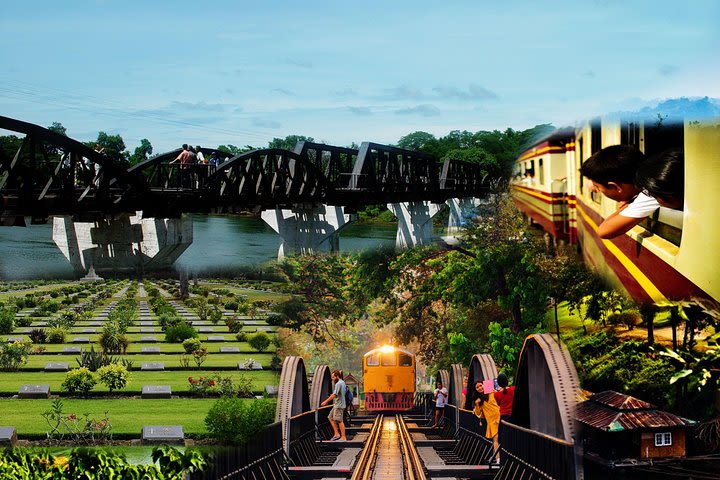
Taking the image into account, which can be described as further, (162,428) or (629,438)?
(162,428)

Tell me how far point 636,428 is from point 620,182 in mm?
1244

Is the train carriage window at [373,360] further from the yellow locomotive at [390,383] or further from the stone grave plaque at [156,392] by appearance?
the stone grave plaque at [156,392]

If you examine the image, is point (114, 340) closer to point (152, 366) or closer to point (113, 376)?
point (152, 366)

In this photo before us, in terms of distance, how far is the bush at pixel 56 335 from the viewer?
808 inches

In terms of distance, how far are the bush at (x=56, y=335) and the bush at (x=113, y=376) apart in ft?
9.30

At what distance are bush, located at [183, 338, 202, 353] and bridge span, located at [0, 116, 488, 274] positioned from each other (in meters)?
1.81

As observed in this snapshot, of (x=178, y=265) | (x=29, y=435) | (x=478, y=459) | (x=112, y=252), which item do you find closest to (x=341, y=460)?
(x=478, y=459)

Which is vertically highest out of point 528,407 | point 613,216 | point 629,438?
point 613,216

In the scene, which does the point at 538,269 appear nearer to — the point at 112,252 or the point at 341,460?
the point at 341,460

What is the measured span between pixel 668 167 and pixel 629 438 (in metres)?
1.38

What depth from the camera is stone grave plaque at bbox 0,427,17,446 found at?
15.5 m

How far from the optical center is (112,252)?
15.6 m

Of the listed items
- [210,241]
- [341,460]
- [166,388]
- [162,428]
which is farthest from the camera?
[210,241]

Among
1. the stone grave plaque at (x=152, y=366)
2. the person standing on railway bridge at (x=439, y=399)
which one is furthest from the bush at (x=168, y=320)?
the person standing on railway bridge at (x=439, y=399)
